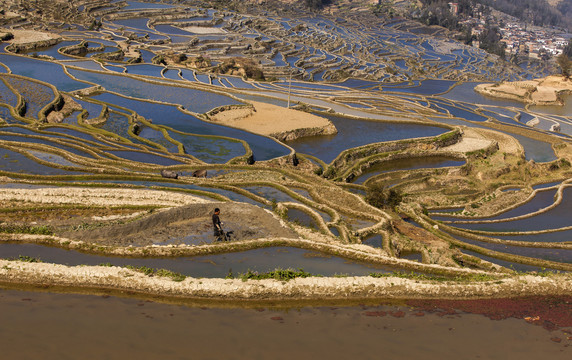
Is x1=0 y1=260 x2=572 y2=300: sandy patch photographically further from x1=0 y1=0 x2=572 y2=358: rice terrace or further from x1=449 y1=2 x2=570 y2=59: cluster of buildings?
x1=449 y1=2 x2=570 y2=59: cluster of buildings

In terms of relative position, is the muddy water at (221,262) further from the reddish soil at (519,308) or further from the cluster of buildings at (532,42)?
the cluster of buildings at (532,42)

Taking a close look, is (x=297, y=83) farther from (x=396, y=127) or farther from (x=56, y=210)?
(x=56, y=210)

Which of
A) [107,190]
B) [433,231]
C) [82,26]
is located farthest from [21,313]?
[82,26]

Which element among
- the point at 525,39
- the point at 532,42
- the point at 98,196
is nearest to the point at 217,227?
the point at 98,196

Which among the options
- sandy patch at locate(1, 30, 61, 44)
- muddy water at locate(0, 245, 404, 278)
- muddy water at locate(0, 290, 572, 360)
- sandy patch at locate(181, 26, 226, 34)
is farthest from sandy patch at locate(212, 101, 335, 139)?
sandy patch at locate(181, 26, 226, 34)

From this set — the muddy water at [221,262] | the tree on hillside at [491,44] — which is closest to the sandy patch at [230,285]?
the muddy water at [221,262]

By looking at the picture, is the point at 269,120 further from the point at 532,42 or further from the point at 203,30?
the point at 532,42

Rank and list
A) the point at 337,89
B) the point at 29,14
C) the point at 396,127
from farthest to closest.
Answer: the point at 29,14
the point at 337,89
the point at 396,127

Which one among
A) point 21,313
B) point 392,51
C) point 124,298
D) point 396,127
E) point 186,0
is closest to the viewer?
point 21,313
